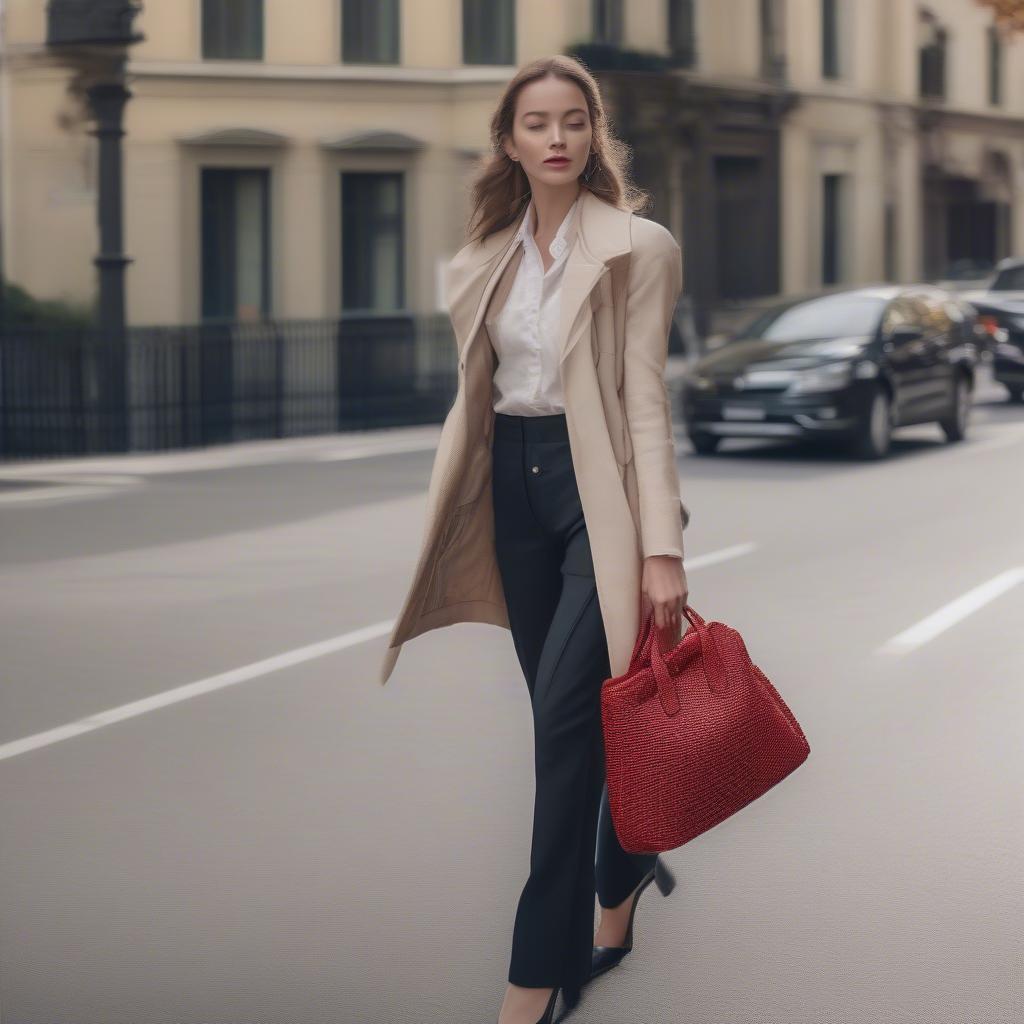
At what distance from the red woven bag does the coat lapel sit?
2.06 ft

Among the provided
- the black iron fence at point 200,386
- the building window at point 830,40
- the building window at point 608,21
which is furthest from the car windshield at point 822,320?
the building window at point 830,40

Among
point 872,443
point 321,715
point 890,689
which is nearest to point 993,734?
point 890,689

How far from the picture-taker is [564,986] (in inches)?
169

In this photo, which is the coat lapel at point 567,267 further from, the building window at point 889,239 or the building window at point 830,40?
the building window at point 889,239

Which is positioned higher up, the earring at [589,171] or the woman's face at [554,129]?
the woman's face at [554,129]

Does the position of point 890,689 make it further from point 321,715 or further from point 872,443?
point 872,443

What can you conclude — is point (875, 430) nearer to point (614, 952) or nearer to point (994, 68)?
point (614, 952)

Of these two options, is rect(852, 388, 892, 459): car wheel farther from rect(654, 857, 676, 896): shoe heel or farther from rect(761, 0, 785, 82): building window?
rect(761, 0, 785, 82): building window

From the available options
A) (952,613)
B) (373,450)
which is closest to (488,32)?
(373,450)

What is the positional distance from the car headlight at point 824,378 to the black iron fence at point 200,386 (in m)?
6.02

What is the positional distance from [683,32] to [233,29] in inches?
338

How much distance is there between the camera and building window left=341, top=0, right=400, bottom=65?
26.6m

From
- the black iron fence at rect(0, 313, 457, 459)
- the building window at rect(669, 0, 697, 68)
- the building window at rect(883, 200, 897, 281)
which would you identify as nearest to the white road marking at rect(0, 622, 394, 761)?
the black iron fence at rect(0, 313, 457, 459)

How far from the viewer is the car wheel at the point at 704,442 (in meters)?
18.1
